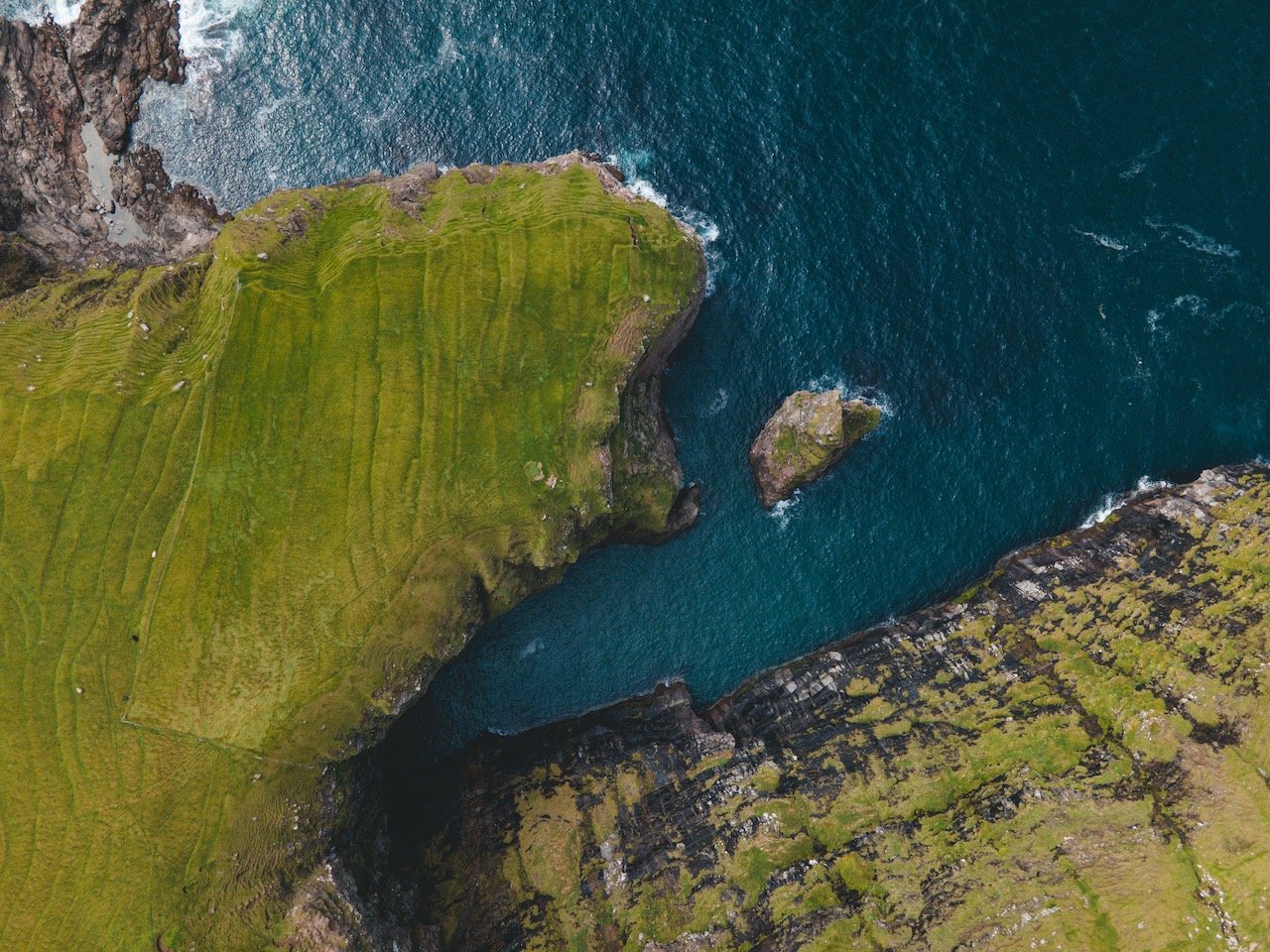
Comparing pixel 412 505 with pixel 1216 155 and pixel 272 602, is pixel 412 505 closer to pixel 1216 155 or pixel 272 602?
pixel 272 602

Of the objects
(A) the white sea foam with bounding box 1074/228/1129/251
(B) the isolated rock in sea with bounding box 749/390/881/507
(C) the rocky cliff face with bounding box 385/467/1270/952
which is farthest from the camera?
(A) the white sea foam with bounding box 1074/228/1129/251

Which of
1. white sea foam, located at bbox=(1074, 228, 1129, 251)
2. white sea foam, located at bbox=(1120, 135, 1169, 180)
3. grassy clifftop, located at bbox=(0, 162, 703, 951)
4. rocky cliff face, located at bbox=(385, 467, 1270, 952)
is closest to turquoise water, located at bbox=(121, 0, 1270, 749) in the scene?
white sea foam, located at bbox=(1074, 228, 1129, 251)

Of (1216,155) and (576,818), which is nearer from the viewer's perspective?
(576,818)

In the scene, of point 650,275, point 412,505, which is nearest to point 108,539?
point 412,505

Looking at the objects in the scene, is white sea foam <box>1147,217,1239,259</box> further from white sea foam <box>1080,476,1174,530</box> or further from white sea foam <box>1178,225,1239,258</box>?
white sea foam <box>1080,476,1174,530</box>

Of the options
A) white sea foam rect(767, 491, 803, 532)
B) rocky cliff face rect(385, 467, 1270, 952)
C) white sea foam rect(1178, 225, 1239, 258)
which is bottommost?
rocky cliff face rect(385, 467, 1270, 952)
